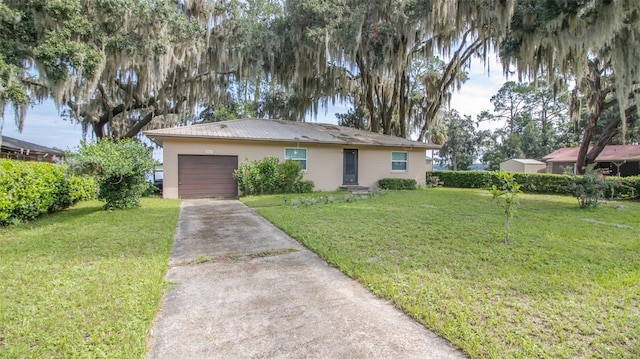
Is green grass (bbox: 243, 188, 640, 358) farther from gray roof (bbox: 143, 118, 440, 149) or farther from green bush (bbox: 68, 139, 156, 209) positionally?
gray roof (bbox: 143, 118, 440, 149)

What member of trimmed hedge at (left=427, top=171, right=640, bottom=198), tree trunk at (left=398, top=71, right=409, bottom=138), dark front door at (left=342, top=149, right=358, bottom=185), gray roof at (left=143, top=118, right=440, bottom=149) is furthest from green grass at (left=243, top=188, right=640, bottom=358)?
tree trunk at (left=398, top=71, right=409, bottom=138)

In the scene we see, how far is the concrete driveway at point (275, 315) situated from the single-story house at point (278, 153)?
805 centimetres

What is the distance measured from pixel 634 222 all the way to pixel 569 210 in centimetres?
174

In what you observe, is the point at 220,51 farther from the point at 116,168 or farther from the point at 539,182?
the point at 539,182

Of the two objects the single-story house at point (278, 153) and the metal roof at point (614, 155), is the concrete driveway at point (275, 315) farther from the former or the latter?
the metal roof at point (614, 155)

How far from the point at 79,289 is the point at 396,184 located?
13273mm

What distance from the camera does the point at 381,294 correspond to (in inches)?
116

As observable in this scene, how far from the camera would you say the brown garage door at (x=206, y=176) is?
11586 mm

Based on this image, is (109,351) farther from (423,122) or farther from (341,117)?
(341,117)

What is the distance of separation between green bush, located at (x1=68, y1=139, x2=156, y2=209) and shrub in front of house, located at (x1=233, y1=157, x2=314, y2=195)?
3.95 m

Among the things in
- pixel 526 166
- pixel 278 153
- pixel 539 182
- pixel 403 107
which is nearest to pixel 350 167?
pixel 278 153

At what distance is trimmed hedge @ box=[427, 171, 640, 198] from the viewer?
1166cm

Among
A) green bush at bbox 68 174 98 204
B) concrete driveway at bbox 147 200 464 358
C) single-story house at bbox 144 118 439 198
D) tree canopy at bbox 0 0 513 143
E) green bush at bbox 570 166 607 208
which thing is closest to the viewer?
concrete driveway at bbox 147 200 464 358

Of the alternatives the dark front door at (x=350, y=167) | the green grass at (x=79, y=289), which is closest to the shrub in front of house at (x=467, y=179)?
the dark front door at (x=350, y=167)
